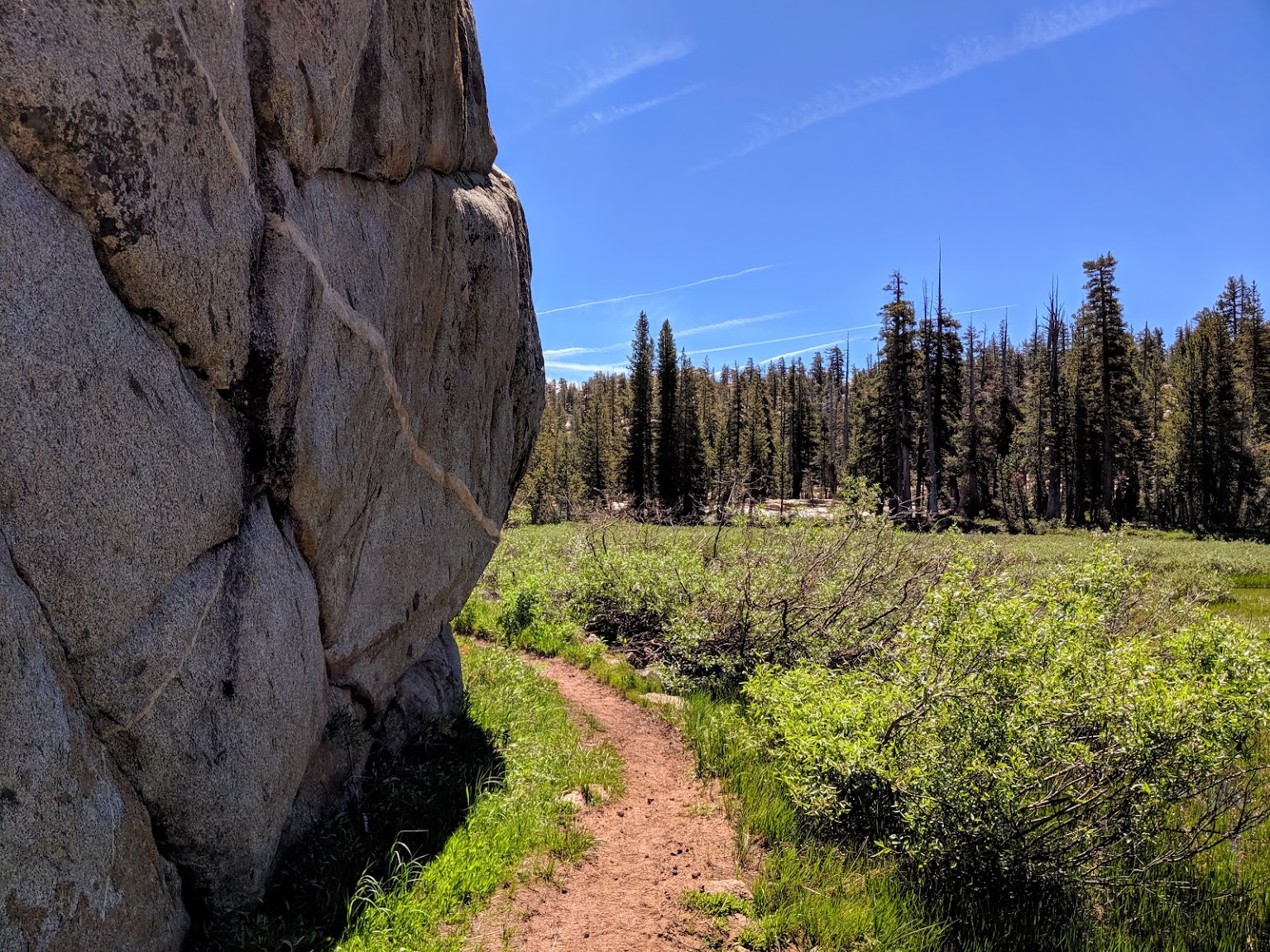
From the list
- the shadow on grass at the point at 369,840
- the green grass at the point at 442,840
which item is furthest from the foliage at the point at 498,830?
the shadow on grass at the point at 369,840

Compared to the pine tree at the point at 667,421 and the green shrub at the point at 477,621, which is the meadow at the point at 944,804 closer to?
the green shrub at the point at 477,621

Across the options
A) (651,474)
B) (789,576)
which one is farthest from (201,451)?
(651,474)

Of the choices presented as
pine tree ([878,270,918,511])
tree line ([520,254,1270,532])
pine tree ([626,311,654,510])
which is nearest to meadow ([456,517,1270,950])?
tree line ([520,254,1270,532])

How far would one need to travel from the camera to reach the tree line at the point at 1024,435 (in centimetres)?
4325

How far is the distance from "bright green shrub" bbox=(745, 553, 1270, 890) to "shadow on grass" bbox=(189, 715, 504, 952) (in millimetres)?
2806

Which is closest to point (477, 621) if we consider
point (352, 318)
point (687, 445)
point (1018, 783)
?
point (352, 318)

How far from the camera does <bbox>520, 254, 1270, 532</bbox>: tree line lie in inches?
1703

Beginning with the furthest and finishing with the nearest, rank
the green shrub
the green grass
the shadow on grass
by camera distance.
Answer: the green shrub, the green grass, the shadow on grass

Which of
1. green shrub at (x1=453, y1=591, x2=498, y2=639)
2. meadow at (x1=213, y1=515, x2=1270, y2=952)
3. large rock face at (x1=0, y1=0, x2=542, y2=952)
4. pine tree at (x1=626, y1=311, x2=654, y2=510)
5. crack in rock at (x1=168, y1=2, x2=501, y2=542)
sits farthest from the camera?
pine tree at (x1=626, y1=311, x2=654, y2=510)

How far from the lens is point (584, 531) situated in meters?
15.4

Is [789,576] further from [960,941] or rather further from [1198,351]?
[1198,351]

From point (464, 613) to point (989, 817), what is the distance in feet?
29.8

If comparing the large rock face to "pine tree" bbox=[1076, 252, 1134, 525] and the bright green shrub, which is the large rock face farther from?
"pine tree" bbox=[1076, 252, 1134, 525]

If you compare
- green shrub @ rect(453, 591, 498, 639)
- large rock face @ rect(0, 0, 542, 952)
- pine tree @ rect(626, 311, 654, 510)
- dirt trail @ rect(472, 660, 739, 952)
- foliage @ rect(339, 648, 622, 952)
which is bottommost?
dirt trail @ rect(472, 660, 739, 952)
